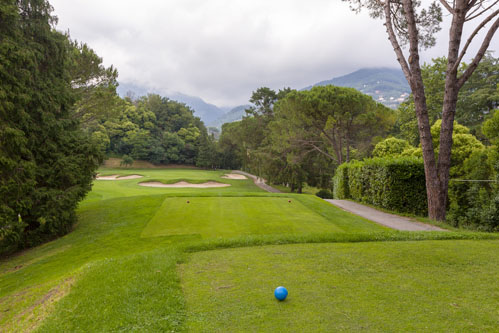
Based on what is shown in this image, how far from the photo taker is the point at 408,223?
31.4ft

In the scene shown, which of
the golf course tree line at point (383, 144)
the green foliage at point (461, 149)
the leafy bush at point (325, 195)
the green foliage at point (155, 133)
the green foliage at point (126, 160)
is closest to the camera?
the golf course tree line at point (383, 144)

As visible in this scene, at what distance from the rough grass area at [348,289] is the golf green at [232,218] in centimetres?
273

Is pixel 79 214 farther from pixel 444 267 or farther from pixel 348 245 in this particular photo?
pixel 444 267

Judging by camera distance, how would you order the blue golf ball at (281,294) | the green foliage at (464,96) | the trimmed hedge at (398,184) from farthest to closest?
the green foliage at (464,96), the trimmed hedge at (398,184), the blue golf ball at (281,294)

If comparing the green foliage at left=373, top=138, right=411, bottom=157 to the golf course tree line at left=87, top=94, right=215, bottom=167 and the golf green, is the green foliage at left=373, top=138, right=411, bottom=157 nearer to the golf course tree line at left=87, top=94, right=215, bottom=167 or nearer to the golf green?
the golf green

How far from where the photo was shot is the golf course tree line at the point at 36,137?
289 inches

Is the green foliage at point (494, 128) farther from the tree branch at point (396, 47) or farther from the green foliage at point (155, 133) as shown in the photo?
the green foliage at point (155, 133)

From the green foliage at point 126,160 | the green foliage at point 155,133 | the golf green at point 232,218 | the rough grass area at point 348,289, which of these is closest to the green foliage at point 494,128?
the rough grass area at point 348,289

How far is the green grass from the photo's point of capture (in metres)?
3.04

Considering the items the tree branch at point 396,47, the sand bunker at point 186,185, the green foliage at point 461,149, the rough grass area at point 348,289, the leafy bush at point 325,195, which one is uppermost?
the tree branch at point 396,47

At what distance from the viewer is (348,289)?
3193 mm

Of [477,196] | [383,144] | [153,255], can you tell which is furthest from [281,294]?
[383,144]

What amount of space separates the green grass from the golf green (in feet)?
0.11

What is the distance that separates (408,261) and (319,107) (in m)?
17.6
